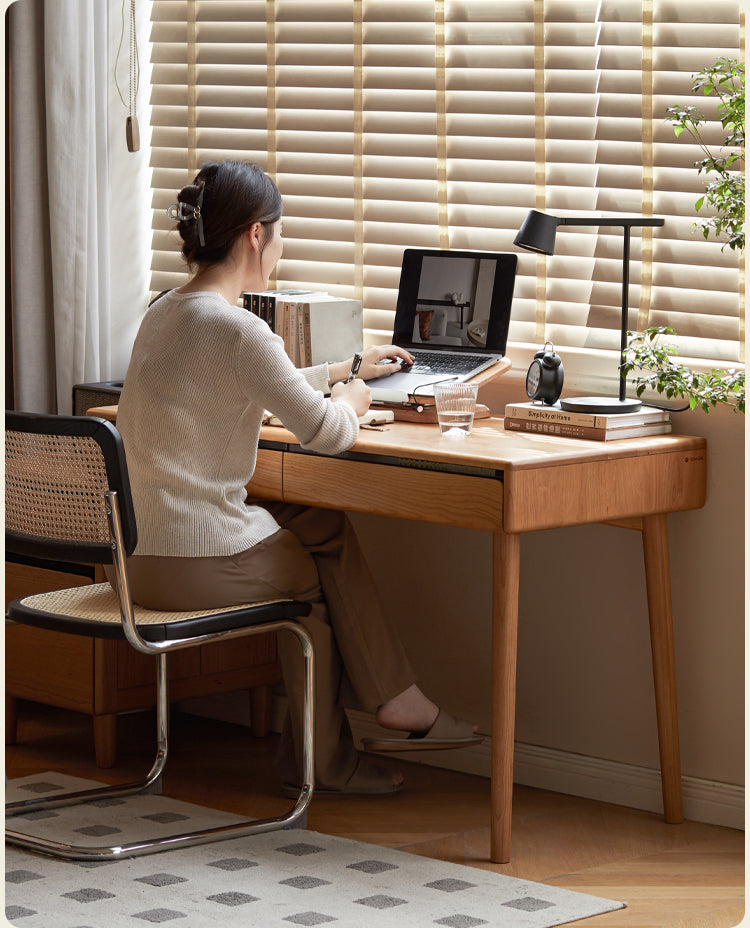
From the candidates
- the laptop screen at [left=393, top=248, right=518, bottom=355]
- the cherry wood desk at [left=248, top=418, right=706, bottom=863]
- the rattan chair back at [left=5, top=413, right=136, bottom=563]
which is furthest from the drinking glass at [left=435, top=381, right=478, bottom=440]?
the rattan chair back at [left=5, top=413, right=136, bottom=563]

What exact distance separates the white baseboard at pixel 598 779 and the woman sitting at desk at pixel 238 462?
30 cm

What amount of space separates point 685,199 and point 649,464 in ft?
1.82

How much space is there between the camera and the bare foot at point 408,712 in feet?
9.52

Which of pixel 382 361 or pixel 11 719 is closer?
pixel 382 361

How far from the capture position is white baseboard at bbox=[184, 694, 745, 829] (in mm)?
2898

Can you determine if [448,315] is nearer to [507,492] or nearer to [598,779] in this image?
[507,492]

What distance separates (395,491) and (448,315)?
1.91ft

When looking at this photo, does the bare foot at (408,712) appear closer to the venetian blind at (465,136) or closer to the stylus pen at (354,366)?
the stylus pen at (354,366)

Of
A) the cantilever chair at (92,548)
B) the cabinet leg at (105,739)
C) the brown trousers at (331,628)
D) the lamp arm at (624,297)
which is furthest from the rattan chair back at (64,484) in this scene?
the lamp arm at (624,297)

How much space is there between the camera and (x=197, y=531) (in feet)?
8.66

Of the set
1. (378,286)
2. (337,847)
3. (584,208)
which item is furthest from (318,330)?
(337,847)

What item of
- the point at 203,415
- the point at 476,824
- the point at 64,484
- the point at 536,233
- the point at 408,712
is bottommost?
the point at 476,824

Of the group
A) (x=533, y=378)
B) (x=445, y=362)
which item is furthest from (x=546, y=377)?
(x=445, y=362)

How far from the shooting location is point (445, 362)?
307 centimetres
